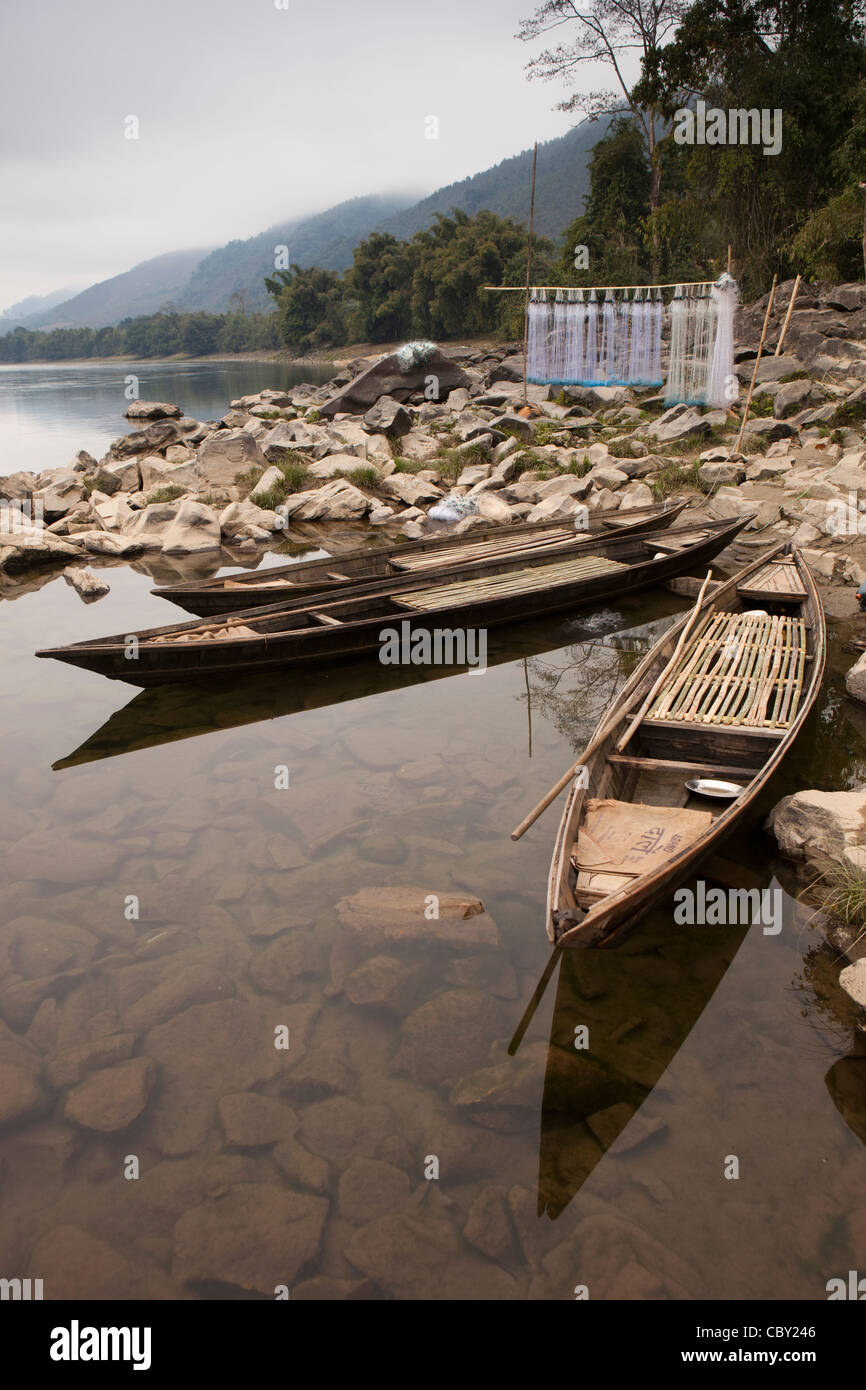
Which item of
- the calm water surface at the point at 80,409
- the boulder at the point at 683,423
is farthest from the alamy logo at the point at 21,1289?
the calm water surface at the point at 80,409

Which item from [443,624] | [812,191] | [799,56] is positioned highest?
[799,56]

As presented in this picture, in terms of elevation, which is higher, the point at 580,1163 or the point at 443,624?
the point at 443,624

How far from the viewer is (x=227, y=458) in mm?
18844

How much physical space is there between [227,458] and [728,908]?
53.9 ft

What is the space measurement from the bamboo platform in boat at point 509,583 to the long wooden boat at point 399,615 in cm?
1

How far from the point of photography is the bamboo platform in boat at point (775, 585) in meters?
9.27

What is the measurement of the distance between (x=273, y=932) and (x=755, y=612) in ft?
20.7

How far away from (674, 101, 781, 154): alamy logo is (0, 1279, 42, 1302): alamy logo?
30.4 meters

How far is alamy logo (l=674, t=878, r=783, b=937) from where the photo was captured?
529cm

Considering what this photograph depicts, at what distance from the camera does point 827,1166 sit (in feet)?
12.1

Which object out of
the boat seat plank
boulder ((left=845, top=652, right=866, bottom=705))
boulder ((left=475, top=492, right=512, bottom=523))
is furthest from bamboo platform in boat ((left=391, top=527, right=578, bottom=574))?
the boat seat plank

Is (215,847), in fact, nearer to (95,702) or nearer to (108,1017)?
(108,1017)
